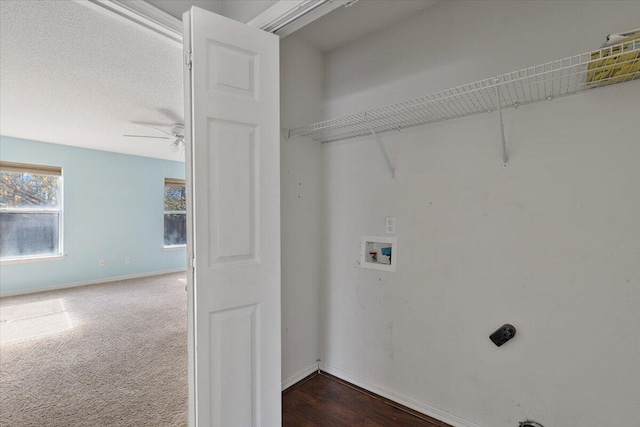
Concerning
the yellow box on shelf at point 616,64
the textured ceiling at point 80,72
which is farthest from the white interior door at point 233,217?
the yellow box on shelf at point 616,64

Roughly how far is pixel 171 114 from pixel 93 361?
2.59m

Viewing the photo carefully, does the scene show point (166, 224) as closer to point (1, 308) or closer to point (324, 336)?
point (1, 308)

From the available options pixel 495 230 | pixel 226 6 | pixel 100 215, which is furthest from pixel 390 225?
pixel 100 215

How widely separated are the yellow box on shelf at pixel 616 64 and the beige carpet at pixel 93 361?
2.68 m

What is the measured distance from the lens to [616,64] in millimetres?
1062

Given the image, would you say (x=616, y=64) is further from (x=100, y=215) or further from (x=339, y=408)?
(x=100, y=215)

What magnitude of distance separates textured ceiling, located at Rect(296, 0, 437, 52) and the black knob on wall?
182 centimetres

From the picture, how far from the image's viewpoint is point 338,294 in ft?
7.09

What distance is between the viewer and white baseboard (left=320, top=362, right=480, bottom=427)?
5.41ft

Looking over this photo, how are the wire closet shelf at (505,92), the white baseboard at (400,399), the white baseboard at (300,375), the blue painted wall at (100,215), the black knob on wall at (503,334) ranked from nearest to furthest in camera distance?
the wire closet shelf at (505,92), the black knob on wall at (503,334), the white baseboard at (400,399), the white baseboard at (300,375), the blue painted wall at (100,215)

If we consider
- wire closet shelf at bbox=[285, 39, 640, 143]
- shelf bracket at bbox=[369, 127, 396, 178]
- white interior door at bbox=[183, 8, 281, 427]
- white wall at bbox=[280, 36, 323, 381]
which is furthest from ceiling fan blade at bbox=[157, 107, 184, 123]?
shelf bracket at bbox=[369, 127, 396, 178]

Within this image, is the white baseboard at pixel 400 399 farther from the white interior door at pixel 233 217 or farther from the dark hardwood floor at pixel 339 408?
the white interior door at pixel 233 217

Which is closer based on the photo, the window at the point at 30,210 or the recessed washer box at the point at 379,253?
the recessed washer box at the point at 379,253

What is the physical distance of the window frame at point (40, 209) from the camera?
4500 mm
